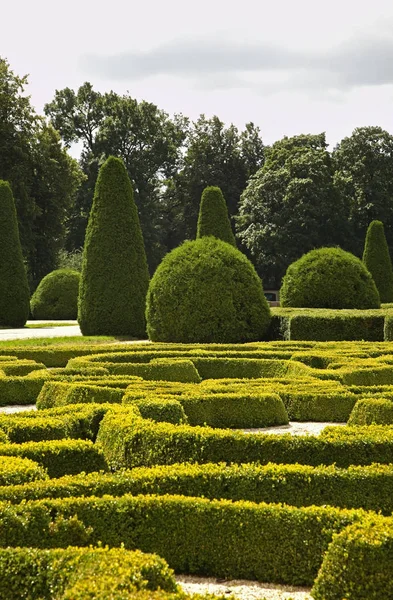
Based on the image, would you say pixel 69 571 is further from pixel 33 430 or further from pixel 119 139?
pixel 119 139

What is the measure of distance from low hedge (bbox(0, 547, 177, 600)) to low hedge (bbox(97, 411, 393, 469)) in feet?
8.35

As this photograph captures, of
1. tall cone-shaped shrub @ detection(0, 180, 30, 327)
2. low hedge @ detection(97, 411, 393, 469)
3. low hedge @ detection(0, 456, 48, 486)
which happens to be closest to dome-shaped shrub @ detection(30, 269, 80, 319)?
tall cone-shaped shrub @ detection(0, 180, 30, 327)

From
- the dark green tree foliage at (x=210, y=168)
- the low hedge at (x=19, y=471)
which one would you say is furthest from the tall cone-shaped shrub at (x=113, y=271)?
the dark green tree foliage at (x=210, y=168)

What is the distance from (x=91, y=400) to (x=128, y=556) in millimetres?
5299

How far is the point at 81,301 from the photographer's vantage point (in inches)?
890

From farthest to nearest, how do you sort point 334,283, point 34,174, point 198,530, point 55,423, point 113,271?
point 34,174 < point 113,271 < point 334,283 < point 55,423 < point 198,530

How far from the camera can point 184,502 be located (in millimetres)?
4867

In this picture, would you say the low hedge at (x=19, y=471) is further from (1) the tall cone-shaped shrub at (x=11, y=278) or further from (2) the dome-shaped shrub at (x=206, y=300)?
(1) the tall cone-shaped shrub at (x=11, y=278)

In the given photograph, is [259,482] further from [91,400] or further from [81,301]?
[81,301]

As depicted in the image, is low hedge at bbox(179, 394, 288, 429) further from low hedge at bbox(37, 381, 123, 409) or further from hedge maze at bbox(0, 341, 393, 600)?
low hedge at bbox(37, 381, 123, 409)

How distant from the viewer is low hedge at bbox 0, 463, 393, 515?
523cm

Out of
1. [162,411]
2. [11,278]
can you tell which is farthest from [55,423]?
[11,278]

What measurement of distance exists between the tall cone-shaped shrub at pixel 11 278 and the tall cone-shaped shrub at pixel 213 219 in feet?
23.5

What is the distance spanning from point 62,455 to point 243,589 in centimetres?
211
